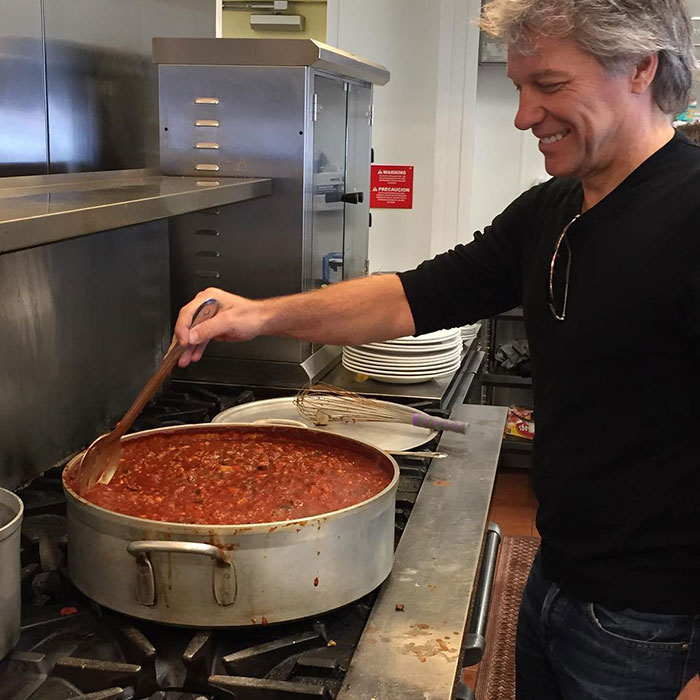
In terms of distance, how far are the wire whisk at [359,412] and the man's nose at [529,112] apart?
0.74m

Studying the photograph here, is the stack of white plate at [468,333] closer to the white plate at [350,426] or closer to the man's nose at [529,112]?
the white plate at [350,426]

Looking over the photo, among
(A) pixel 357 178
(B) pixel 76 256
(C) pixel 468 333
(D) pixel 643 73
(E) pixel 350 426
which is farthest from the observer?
(C) pixel 468 333

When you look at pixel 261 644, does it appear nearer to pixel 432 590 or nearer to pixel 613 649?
pixel 432 590

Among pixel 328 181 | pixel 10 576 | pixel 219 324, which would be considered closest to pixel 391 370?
pixel 328 181

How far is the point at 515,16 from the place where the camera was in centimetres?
112

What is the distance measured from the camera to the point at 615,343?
111cm

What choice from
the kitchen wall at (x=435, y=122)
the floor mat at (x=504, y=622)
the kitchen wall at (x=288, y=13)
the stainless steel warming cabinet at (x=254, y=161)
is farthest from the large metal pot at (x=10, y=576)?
the kitchen wall at (x=288, y=13)

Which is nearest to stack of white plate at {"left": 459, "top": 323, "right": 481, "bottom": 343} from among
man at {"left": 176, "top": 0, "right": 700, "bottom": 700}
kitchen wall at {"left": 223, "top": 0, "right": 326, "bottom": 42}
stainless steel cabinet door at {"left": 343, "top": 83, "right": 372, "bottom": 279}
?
stainless steel cabinet door at {"left": 343, "top": 83, "right": 372, "bottom": 279}

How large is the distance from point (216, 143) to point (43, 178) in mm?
558

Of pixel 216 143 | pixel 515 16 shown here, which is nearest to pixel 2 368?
pixel 216 143

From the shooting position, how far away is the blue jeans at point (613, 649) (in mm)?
1142

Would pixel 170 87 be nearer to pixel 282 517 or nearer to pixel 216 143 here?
pixel 216 143

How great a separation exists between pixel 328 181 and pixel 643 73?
3.88 feet

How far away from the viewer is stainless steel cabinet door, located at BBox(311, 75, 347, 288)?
2088 millimetres
